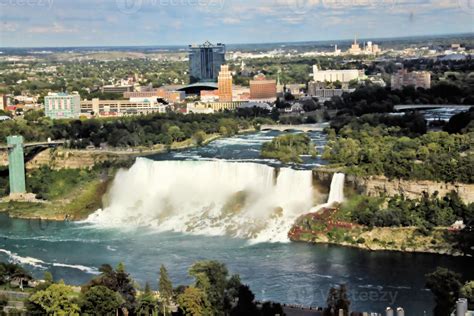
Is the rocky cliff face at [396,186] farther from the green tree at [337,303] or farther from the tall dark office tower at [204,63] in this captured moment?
the tall dark office tower at [204,63]

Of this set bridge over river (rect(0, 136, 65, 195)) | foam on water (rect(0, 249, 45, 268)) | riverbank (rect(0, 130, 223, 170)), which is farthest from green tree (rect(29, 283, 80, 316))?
riverbank (rect(0, 130, 223, 170))

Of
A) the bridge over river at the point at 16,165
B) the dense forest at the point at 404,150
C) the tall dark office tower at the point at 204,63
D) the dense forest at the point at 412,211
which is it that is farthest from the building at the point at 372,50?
the dense forest at the point at 412,211

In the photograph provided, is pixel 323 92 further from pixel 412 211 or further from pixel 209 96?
pixel 412 211

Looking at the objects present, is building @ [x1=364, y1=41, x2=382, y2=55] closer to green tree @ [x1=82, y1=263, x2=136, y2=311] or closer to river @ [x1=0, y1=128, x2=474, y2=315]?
river @ [x1=0, y1=128, x2=474, y2=315]

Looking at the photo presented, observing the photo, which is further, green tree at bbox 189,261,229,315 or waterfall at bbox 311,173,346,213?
waterfall at bbox 311,173,346,213

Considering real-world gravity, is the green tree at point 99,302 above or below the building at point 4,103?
below

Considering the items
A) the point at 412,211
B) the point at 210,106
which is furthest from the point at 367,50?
the point at 412,211
